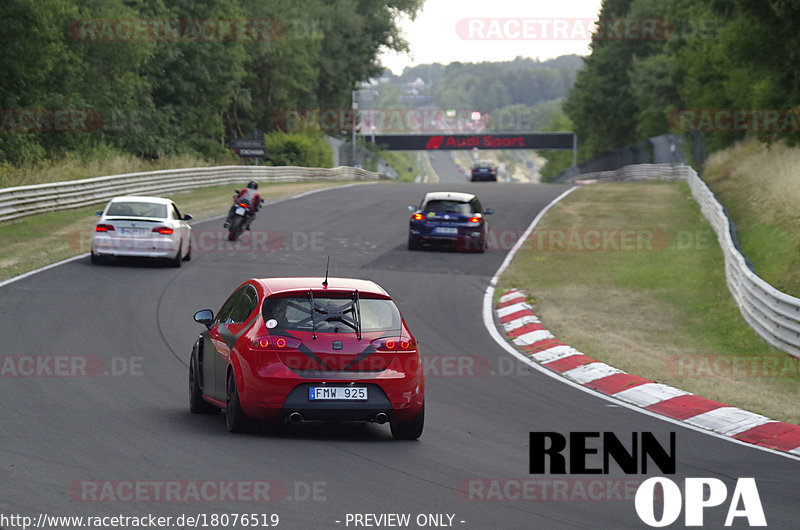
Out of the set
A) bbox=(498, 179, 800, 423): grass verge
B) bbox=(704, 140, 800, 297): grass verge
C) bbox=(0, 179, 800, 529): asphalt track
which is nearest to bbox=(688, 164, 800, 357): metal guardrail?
bbox=(498, 179, 800, 423): grass verge

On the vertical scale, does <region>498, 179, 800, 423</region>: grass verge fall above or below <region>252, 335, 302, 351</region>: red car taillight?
below

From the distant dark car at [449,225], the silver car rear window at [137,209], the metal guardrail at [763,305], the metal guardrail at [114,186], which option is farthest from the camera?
the metal guardrail at [114,186]

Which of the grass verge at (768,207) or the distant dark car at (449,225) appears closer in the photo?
the grass verge at (768,207)

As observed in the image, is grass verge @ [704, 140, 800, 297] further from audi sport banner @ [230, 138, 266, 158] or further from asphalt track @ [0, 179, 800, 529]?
audi sport banner @ [230, 138, 266, 158]

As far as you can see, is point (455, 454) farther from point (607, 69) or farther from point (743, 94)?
point (607, 69)

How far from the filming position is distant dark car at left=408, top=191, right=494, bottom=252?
2777 centimetres

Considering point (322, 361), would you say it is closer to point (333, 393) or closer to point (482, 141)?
point (333, 393)

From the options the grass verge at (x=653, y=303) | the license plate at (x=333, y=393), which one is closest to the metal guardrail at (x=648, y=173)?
the grass verge at (x=653, y=303)

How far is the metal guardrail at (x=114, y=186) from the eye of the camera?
29.9 metres

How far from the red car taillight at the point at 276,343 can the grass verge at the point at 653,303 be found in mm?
5577

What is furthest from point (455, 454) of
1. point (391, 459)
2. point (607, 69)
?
point (607, 69)

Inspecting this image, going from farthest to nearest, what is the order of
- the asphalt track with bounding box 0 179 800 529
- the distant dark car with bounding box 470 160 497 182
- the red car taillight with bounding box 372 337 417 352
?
the distant dark car with bounding box 470 160 497 182 → the red car taillight with bounding box 372 337 417 352 → the asphalt track with bounding box 0 179 800 529

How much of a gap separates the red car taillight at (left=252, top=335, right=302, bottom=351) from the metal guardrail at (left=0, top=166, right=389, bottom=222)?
21.3m

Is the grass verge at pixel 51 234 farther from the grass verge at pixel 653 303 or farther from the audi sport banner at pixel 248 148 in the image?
the audi sport banner at pixel 248 148
